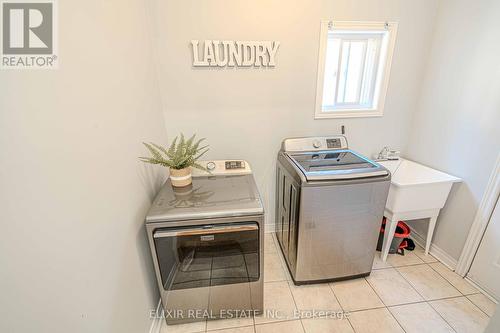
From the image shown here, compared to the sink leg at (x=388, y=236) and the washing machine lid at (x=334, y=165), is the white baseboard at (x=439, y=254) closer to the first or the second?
the sink leg at (x=388, y=236)

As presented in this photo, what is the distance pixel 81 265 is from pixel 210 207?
2.04ft

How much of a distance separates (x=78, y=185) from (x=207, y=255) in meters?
0.78

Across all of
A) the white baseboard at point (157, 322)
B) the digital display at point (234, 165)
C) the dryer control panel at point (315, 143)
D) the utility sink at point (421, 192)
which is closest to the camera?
the white baseboard at point (157, 322)

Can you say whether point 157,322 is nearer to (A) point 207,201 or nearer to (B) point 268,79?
(A) point 207,201

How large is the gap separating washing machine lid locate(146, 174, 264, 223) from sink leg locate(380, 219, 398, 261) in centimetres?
122

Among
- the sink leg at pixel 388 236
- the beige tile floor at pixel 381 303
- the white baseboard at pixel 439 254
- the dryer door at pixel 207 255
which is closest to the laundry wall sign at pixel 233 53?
the dryer door at pixel 207 255

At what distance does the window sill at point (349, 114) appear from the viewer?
2.06m

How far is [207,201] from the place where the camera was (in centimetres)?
135

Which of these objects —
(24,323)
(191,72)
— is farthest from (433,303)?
(191,72)

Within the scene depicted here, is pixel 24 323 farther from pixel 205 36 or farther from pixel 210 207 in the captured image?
pixel 205 36

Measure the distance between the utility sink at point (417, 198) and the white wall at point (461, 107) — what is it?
12 cm

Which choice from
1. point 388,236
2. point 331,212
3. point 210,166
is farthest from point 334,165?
point 210,166

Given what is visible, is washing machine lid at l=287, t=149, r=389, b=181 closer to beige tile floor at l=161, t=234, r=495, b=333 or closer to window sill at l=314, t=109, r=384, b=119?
window sill at l=314, t=109, r=384, b=119

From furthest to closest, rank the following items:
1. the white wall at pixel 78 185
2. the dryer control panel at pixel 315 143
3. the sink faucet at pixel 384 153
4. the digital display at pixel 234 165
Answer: the sink faucet at pixel 384 153 < the dryer control panel at pixel 315 143 < the digital display at pixel 234 165 < the white wall at pixel 78 185
